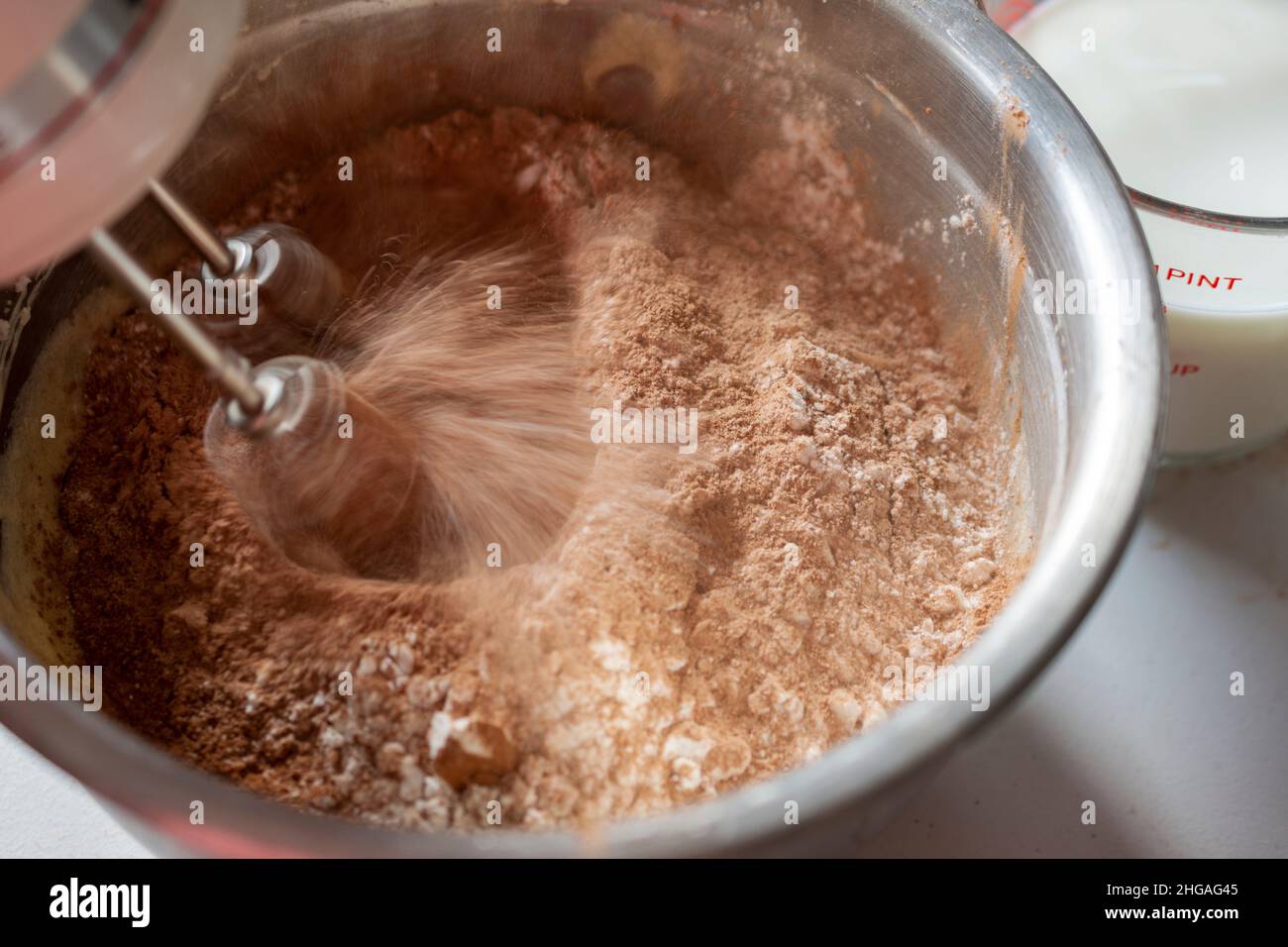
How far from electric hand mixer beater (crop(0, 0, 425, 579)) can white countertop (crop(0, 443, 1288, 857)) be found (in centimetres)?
30

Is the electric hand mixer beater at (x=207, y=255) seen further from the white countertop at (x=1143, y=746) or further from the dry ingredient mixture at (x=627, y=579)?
the white countertop at (x=1143, y=746)

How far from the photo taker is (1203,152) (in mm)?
875

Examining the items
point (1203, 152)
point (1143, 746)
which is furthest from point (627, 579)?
point (1203, 152)

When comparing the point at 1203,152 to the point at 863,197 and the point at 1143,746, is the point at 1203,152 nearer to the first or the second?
the point at 863,197

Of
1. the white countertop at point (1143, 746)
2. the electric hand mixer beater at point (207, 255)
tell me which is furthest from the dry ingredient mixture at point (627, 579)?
the white countertop at point (1143, 746)

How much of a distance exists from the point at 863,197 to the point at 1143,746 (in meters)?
0.49

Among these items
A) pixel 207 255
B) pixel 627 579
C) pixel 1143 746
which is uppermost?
pixel 207 255

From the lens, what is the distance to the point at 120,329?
0.88m

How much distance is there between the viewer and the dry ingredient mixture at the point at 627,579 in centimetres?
66

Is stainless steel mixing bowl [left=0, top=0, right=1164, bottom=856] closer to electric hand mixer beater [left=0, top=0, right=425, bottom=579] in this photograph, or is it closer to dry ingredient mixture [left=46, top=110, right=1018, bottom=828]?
dry ingredient mixture [left=46, top=110, right=1018, bottom=828]

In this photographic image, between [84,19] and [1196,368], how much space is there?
81cm

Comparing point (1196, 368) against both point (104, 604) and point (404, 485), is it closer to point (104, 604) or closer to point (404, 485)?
point (404, 485)

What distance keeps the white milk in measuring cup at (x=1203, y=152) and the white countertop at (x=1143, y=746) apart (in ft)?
0.38

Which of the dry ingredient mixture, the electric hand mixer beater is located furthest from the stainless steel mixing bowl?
the electric hand mixer beater
